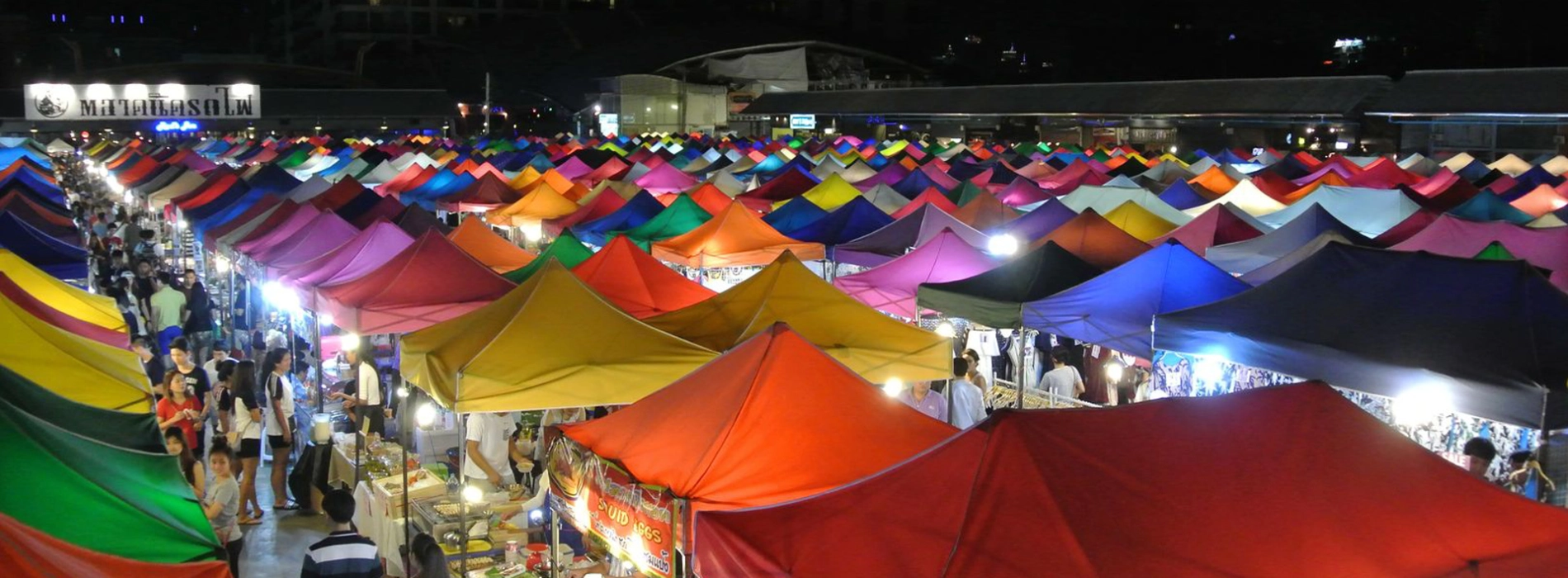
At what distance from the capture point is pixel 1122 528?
3939 mm

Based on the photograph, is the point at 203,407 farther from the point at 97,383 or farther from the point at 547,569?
the point at 547,569

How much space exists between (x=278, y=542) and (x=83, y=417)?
9.60 feet

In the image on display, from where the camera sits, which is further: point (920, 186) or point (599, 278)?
point (920, 186)

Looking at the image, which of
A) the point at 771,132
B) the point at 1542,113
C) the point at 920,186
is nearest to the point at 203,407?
the point at 920,186

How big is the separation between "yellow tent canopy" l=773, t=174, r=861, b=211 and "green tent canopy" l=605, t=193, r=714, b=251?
3043 mm

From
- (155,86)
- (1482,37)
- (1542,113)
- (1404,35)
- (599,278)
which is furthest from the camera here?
(1404,35)

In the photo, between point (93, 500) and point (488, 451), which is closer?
point (93, 500)

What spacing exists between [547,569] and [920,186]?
14369mm

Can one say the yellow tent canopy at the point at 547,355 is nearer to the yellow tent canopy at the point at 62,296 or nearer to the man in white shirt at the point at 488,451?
the man in white shirt at the point at 488,451

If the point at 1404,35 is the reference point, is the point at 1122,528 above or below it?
below

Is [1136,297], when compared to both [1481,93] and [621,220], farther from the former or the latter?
[1481,93]

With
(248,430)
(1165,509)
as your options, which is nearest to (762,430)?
(1165,509)

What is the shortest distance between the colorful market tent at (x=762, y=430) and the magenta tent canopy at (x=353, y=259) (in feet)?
18.1

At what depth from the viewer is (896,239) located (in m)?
13.6
